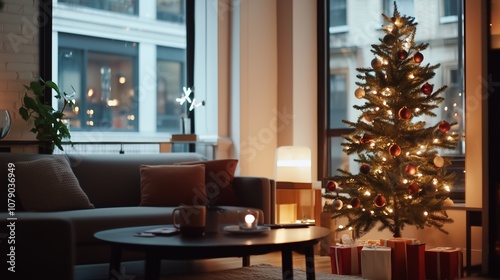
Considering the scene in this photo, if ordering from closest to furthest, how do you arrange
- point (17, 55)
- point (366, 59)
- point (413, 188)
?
point (413, 188) → point (17, 55) → point (366, 59)

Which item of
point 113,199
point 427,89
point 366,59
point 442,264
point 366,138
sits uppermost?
point 366,59

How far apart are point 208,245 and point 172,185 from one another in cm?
212

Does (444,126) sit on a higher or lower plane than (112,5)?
lower

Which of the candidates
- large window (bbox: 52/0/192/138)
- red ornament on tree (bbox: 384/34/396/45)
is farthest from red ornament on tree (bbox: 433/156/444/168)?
large window (bbox: 52/0/192/138)

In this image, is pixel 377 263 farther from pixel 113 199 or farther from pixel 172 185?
pixel 113 199

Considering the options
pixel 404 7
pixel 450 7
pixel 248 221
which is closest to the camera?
pixel 248 221

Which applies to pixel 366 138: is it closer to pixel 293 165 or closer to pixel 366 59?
pixel 293 165

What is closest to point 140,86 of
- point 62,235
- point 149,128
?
point 149,128

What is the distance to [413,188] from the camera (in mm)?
4961

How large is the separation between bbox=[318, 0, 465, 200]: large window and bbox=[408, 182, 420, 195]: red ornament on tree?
761 millimetres

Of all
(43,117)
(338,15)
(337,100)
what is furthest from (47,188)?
(338,15)

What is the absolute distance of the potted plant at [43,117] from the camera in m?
5.22

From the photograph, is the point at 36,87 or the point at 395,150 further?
the point at 36,87

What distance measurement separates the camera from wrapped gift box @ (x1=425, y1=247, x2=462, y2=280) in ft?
15.1
